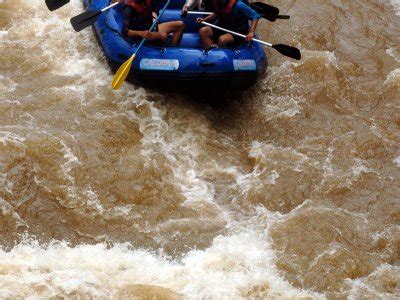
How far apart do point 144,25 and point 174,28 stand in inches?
13.3

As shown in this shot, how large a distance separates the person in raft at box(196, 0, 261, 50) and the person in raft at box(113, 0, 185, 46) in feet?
0.99

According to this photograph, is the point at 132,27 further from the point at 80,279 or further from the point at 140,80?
the point at 80,279

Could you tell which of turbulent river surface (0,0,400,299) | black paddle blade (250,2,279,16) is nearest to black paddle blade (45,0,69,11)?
turbulent river surface (0,0,400,299)

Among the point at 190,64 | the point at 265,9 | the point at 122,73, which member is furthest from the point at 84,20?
the point at 265,9

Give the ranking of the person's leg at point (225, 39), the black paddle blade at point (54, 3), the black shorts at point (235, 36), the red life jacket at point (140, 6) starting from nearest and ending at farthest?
1. the red life jacket at point (140, 6)
2. the person's leg at point (225, 39)
3. the black shorts at point (235, 36)
4. the black paddle blade at point (54, 3)

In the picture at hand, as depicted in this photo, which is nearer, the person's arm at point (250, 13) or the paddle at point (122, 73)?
the paddle at point (122, 73)

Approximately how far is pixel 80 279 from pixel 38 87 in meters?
2.88

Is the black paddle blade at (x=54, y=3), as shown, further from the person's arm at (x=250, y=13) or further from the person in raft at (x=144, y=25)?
the person's arm at (x=250, y=13)

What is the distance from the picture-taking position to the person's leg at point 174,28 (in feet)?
21.2

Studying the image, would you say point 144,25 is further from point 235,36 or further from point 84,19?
point 235,36

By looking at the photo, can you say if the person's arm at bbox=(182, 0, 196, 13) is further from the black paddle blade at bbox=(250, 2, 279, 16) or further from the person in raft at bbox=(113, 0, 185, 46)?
the black paddle blade at bbox=(250, 2, 279, 16)

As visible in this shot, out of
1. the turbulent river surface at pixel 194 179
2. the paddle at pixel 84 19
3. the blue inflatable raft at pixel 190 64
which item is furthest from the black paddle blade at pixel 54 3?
the blue inflatable raft at pixel 190 64

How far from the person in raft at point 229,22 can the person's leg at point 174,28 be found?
227 mm

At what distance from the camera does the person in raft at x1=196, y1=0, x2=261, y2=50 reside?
640 cm
